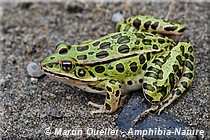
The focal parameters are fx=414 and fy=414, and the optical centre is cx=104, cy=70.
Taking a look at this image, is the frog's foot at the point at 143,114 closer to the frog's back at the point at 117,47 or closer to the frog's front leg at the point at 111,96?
the frog's front leg at the point at 111,96

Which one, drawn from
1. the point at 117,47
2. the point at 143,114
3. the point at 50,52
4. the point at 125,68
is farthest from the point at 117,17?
the point at 143,114

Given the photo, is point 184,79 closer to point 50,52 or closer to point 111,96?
point 111,96

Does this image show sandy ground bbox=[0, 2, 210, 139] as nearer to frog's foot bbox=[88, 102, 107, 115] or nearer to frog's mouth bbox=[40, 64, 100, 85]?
frog's foot bbox=[88, 102, 107, 115]

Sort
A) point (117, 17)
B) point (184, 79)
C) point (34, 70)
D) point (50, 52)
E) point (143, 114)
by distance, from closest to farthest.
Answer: point (143, 114), point (184, 79), point (34, 70), point (50, 52), point (117, 17)

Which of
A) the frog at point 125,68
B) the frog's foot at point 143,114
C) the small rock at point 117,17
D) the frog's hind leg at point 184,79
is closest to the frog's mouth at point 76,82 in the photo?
the frog at point 125,68

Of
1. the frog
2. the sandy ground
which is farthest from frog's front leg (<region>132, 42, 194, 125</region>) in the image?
the sandy ground

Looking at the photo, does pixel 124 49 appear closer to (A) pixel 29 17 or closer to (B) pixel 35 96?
(B) pixel 35 96
